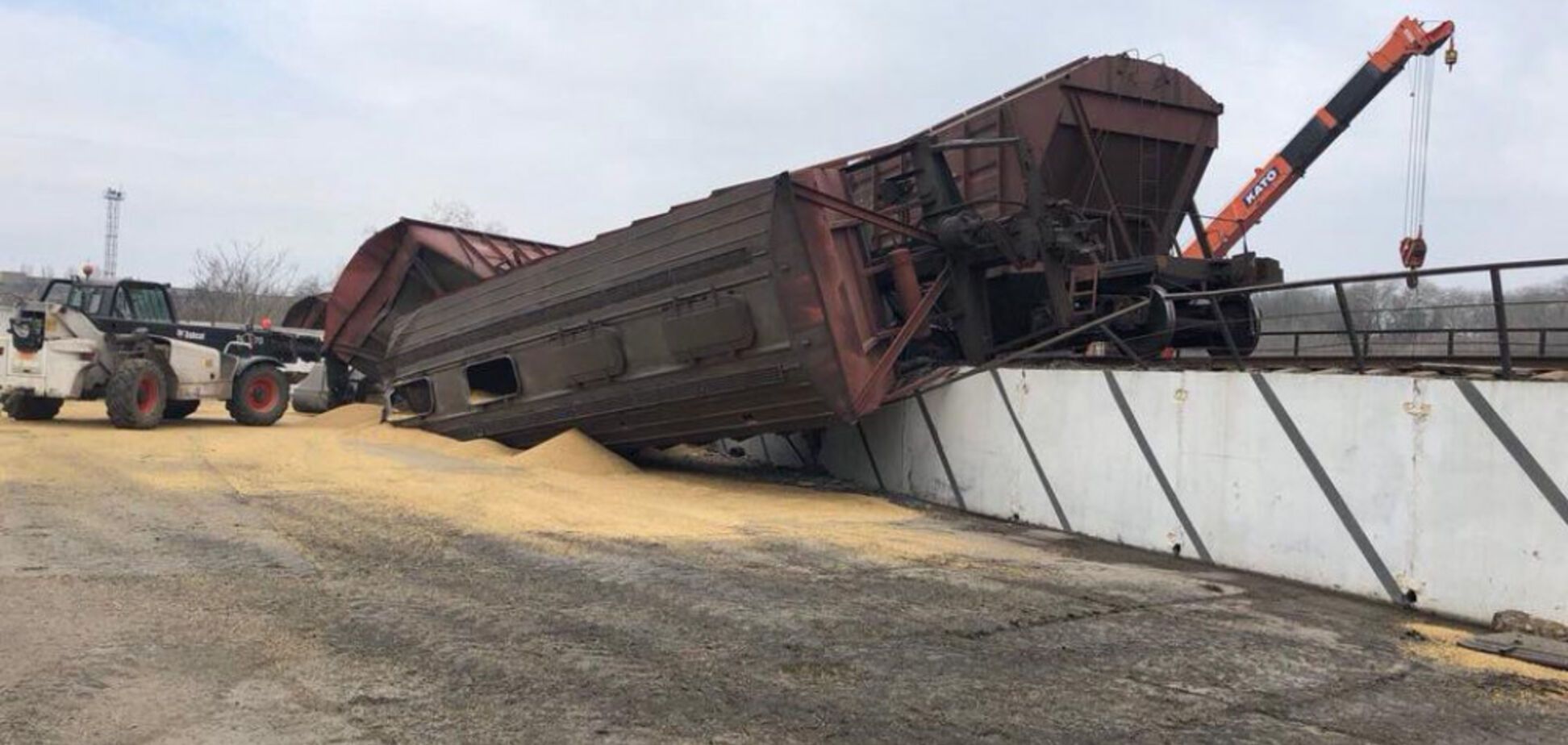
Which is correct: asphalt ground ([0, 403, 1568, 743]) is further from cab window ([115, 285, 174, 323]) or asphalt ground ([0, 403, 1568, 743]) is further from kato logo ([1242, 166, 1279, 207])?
kato logo ([1242, 166, 1279, 207])

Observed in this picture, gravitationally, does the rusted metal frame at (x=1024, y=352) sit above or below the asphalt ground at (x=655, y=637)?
above

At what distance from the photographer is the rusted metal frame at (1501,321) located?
6742 millimetres

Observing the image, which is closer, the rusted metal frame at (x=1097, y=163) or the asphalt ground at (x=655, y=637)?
the asphalt ground at (x=655, y=637)

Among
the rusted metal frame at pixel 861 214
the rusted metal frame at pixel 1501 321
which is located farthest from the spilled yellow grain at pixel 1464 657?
the rusted metal frame at pixel 861 214

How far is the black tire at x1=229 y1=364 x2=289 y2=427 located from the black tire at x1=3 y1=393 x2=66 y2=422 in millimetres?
2731

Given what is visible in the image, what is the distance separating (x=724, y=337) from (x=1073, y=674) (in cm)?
696

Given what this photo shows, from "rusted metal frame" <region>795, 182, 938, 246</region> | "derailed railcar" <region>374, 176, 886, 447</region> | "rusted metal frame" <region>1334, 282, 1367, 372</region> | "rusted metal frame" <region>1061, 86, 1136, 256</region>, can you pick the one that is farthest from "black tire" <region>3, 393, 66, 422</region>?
"rusted metal frame" <region>1334, 282, 1367, 372</region>

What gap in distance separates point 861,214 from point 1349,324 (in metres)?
5.29

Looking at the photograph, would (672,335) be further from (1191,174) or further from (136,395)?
(136,395)

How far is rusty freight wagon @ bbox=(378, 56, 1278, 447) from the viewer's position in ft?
36.7

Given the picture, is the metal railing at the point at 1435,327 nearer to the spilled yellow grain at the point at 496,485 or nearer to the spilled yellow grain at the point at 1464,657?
the spilled yellow grain at the point at 1464,657

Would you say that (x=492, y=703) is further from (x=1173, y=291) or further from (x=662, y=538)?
(x=1173, y=291)

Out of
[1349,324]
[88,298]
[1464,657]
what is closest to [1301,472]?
[1349,324]

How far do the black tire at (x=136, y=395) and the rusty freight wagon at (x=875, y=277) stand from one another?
5.73 m
